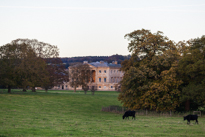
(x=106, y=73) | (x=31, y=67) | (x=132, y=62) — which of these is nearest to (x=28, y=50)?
(x=31, y=67)

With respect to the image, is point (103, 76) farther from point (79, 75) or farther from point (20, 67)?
point (20, 67)

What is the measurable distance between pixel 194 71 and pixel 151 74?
19.8 ft

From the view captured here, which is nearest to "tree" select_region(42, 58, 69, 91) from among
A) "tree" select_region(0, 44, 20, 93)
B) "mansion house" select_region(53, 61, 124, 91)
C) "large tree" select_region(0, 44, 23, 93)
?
"large tree" select_region(0, 44, 23, 93)

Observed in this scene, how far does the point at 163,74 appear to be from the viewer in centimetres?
3797

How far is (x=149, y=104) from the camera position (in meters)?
37.4

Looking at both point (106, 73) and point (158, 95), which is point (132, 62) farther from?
point (106, 73)

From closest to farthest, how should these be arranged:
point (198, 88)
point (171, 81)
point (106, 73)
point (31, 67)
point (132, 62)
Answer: point (198, 88), point (171, 81), point (132, 62), point (31, 67), point (106, 73)

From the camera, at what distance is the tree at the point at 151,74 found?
36.8m

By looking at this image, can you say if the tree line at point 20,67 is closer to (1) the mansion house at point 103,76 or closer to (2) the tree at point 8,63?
(2) the tree at point 8,63

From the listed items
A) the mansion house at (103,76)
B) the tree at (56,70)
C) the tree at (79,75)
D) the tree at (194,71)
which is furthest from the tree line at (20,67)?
the mansion house at (103,76)

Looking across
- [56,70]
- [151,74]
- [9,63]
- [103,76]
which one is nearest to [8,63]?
[9,63]

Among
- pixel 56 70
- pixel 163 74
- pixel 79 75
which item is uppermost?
pixel 56 70

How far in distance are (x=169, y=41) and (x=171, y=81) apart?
7141 millimetres

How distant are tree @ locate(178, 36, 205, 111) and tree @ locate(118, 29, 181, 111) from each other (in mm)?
1386
